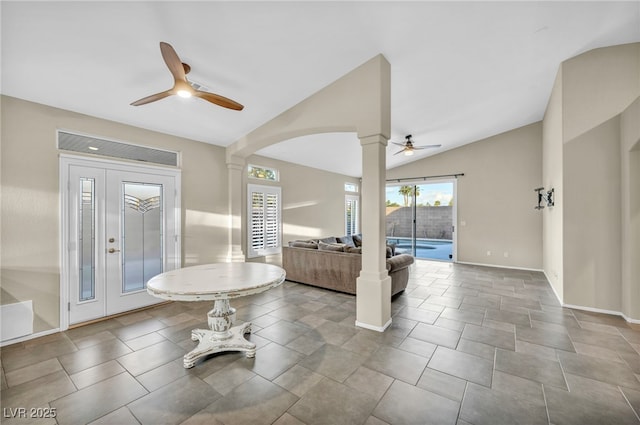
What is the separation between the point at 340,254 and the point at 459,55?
3355 millimetres

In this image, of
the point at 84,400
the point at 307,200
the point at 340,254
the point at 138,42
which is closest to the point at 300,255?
the point at 340,254

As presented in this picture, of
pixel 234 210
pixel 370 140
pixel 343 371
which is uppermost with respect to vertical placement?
pixel 370 140

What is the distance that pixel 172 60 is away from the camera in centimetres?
212

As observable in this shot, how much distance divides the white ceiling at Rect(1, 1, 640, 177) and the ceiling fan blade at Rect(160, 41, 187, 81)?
1.47ft

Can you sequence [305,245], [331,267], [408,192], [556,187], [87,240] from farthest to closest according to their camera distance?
1. [408,192]
2. [305,245]
3. [331,267]
4. [556,187]
5. [87,240]

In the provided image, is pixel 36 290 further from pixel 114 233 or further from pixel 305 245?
pixel 305 245

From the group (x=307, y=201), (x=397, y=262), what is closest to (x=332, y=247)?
(x=397, y=262)

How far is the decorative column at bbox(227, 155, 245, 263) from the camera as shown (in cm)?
506

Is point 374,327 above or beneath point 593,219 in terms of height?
beneath

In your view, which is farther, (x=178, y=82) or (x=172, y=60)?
(x=178, y=82)

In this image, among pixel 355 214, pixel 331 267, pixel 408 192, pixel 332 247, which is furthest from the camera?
pixel 355 214

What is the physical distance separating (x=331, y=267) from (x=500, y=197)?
201 inches

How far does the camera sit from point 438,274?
237 inches

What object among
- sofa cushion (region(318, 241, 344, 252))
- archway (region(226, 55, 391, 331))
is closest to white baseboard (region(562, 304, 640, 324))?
archway (region(226, 55, 391, 331))
